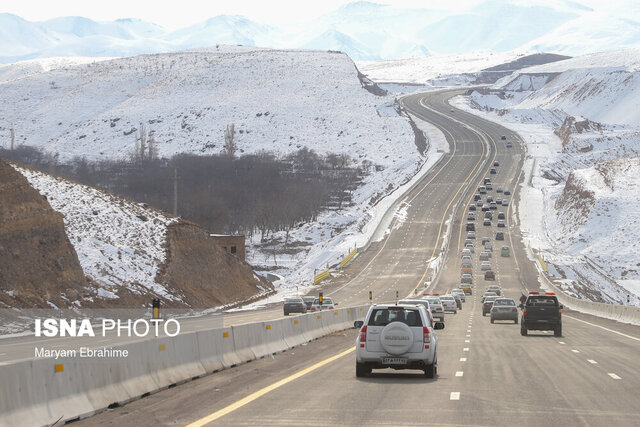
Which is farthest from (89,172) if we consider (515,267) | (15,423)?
(15,423)

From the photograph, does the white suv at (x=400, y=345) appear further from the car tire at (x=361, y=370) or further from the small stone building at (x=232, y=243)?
the small stone building at (x=232, y=243)

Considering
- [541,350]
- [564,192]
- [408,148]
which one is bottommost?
[541,350]

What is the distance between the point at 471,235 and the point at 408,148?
84070 millimetres

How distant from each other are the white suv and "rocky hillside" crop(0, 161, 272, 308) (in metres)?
28.9

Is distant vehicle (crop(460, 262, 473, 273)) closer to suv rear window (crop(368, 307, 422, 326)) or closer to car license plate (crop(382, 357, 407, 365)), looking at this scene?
suv rear window (crop(368, 307, 422, 326))

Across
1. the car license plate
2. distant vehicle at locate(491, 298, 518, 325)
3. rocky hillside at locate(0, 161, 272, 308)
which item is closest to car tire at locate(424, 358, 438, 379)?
the car license plate

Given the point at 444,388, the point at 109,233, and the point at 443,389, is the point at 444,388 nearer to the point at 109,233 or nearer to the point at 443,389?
the point at 443,389

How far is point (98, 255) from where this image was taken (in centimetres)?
6081

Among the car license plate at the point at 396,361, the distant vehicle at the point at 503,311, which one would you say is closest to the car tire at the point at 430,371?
the car license plate at the point at 396,361

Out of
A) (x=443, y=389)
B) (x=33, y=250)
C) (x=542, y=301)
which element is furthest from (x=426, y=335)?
(x=33, y=250)

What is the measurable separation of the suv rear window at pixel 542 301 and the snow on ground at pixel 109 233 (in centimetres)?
2665

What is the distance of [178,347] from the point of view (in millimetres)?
18234

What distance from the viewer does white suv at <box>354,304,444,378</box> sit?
1923cm

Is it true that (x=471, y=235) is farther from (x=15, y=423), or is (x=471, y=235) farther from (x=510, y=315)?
(x=15, y=423)
